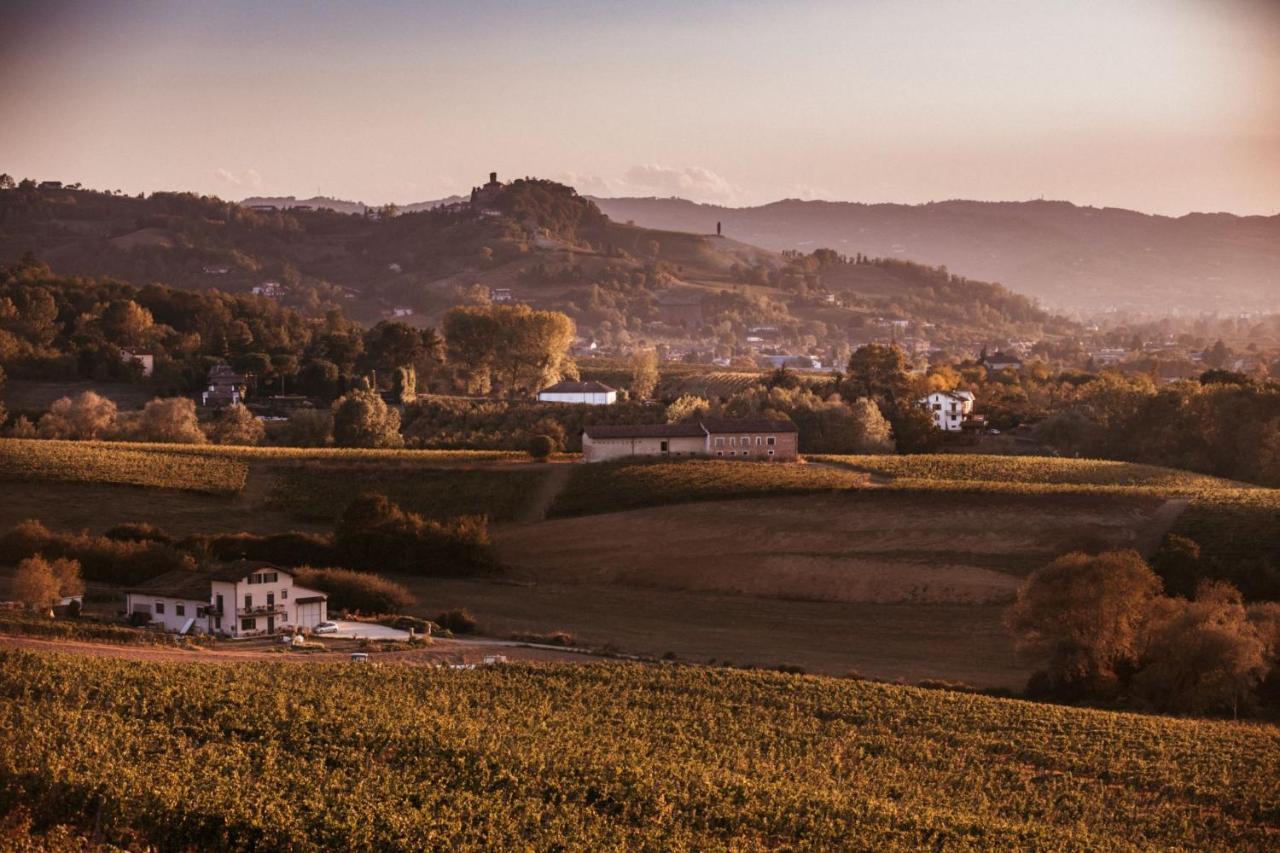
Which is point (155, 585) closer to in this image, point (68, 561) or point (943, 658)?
point (68, 561)

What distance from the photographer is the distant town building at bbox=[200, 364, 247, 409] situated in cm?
7456

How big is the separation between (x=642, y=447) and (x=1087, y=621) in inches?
1059

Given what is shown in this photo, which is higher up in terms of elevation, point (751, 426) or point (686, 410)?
point (686, 410)

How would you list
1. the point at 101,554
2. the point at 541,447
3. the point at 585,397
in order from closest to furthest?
the point at 101,554
the point at 541,447
the point at 585,397

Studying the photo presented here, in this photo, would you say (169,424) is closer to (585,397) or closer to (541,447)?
(541,447)

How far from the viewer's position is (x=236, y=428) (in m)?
65.9

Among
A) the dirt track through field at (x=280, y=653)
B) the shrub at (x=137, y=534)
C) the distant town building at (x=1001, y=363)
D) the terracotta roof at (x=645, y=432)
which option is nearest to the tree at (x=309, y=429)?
the terracotta roof at (x=645, y=432)

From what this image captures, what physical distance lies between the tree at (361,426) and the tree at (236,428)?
12.0 feet

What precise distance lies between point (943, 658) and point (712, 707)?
367 inches

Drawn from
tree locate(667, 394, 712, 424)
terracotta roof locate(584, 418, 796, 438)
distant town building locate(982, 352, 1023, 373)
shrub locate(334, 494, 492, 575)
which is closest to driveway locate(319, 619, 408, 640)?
shrub locate(334, 494, 492, 575)

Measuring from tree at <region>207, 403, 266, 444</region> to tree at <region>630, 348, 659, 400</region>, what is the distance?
22001 mm

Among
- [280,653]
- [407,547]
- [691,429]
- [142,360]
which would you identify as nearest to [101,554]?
[407,547]

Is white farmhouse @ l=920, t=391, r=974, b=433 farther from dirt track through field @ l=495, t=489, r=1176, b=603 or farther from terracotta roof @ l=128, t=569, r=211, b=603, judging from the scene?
terracotta roof @ l=128, t=569, r=211, b=603

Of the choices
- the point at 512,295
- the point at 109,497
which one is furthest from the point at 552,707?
the point at 512,295
